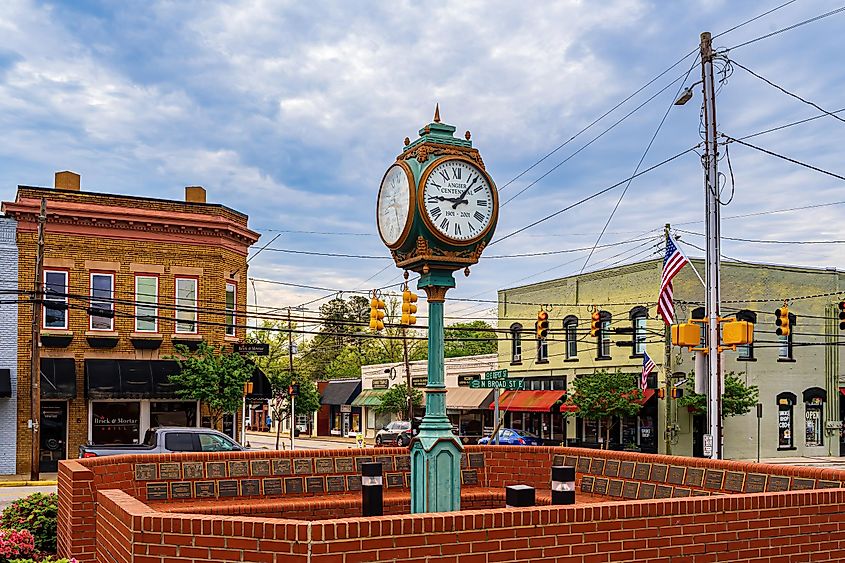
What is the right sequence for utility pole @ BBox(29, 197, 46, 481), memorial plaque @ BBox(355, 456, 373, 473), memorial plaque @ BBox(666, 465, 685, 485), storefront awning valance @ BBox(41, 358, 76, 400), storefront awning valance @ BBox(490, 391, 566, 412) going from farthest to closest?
storefront awning valance @ BBox(490, 391, 566, 412)
storefront awning valance @ BBox(41, 358, 76, 400)
utility pole @ BBox(29, 197, 46, 481)
memorial plaque @ BBox(355, 456, 373, 473)
memorial plaque @ BBox(666, 465, 685, 485)

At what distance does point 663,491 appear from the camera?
37.9 ft

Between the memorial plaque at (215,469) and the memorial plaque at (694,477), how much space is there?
20.2 feet

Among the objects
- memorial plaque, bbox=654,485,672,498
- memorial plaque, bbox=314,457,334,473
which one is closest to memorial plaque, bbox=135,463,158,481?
memorial plaque, bbox=314,457,334,473

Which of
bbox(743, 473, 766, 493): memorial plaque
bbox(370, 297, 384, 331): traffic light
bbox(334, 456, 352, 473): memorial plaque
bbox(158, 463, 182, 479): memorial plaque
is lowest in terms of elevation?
bbox(334, 456, 352, 473): memorial plaque

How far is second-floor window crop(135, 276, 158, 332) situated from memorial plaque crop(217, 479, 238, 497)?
2014 centimetres

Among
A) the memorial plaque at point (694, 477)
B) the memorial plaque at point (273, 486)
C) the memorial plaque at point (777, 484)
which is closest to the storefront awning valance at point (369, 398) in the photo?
the memorial plaque at point (273, 486)

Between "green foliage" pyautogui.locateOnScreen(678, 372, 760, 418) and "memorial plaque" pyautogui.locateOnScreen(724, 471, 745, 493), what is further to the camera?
"green foliage" pyautogui.locateOnScreen(678, 372, 760, 418)

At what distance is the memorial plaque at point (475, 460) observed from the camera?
1409 centimetres

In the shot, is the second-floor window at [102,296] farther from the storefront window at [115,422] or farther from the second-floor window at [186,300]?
the storefront window at [115,422]

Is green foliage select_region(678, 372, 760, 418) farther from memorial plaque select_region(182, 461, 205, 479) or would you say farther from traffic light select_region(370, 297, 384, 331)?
memorial plaque select_region(182, 461, 205, 479)

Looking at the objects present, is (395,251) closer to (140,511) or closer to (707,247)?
(140,511)

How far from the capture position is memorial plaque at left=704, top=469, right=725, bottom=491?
10.8 metres

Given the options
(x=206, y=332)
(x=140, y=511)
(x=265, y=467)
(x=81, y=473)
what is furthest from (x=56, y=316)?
(x=140, y=511)

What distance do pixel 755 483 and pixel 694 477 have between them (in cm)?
110
